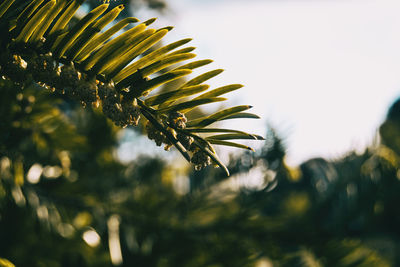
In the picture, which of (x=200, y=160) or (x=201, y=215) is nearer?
(x=200, y=160)

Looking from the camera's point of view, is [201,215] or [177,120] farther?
[201,215]

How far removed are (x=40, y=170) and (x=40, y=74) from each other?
0.71 metres

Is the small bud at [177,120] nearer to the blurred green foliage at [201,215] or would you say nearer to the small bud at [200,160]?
the small bud at [200,160]

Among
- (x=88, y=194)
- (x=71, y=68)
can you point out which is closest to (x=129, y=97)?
(x=71, y=68)

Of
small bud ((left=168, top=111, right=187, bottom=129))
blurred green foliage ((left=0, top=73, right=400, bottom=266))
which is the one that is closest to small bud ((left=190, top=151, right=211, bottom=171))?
small bud ((left=168, top=111, right=187, bottom=129))

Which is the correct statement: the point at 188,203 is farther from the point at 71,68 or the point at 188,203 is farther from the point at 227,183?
the point at 71,68

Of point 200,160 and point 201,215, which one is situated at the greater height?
point 200,160

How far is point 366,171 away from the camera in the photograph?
109 cm

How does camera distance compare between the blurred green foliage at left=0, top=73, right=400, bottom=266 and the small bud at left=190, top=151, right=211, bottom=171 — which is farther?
the blurred green foliage at left=0, top=73, right=400, bottom=266

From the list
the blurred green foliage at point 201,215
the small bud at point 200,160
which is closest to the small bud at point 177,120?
the small bud at point 200,160

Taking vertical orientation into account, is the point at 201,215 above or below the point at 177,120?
below

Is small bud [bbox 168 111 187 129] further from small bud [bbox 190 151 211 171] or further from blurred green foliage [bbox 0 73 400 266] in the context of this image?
blurred green foliage [bbox 0 73 400 266]

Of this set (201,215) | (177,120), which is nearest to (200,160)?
(177,120)

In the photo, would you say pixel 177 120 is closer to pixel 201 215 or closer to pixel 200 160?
pixel 200 160
